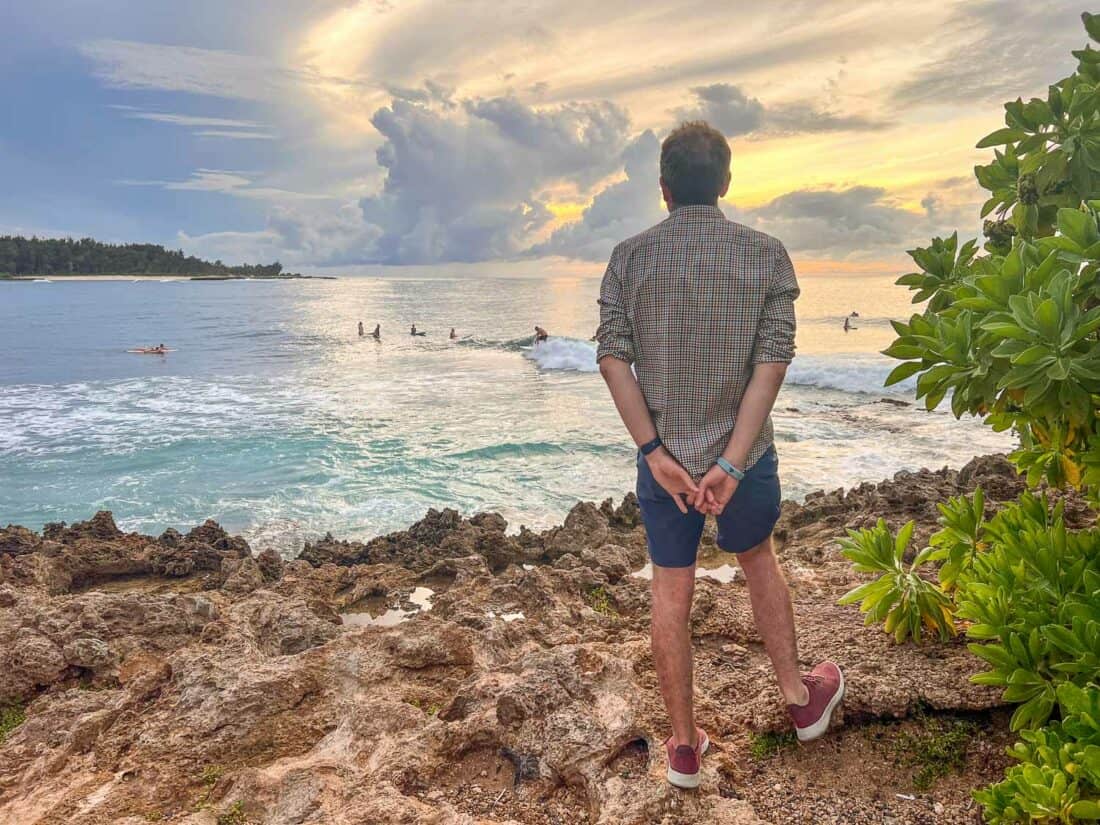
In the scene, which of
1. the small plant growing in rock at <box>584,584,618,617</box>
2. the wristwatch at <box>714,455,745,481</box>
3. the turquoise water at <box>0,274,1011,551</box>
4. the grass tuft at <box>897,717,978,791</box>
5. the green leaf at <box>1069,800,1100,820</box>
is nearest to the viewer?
the green leaf at <box>1069,800,1100,820</box>

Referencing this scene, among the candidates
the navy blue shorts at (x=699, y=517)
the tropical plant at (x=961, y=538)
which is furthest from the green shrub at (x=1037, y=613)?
the navy blue shorts at (x=699, y=517)

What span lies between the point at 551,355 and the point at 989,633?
2697 centimetres

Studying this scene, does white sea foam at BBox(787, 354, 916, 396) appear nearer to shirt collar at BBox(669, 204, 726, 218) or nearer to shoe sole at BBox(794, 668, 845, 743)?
shoe sole at BBox(794, 668, 845, 743)

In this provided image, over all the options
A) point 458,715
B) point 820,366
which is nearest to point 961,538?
point 458,715

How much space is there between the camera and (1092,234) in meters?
2.00

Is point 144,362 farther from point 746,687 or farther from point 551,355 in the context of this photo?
point 746,687

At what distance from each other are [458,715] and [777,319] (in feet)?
7.18

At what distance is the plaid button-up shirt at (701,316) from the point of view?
2459 mm

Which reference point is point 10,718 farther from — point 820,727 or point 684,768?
point 820,727

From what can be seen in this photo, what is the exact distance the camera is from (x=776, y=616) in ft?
9.13

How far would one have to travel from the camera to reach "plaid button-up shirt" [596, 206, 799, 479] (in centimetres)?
246

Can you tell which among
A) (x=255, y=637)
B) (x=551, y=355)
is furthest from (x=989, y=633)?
(x=551, y=355)

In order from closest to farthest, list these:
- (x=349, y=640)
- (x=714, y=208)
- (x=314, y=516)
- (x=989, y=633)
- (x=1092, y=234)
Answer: (x=1092, y=234)
(x=989, y=633)
(x=714, y=208)
(x=349, y=640)
(x=314, y=516)

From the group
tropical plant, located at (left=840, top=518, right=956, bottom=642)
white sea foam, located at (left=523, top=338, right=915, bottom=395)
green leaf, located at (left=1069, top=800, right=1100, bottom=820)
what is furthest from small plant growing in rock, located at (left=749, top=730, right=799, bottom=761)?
white sea foam, located at (left=523, top=338, right=915, bottom=395)
